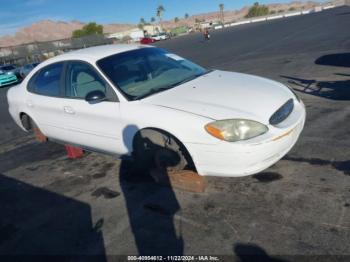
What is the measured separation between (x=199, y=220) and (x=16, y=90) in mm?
4334

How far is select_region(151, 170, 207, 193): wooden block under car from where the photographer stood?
12.1 feet

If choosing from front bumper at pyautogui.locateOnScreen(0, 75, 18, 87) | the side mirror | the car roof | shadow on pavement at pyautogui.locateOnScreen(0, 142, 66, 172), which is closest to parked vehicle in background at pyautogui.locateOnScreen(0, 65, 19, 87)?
front bumper at pyautogui.locateOnScreen(0, 75, 18, 87)

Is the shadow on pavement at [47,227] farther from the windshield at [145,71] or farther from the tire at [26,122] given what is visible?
the tire at [26,122]

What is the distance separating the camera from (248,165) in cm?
330

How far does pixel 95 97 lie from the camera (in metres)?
4.00

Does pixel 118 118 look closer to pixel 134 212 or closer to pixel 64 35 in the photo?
pixel 134 212

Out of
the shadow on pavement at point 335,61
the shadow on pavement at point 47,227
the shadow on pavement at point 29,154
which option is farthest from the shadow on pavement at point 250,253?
the shadow on pavement at point 335,61

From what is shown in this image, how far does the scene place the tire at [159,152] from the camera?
375 cm

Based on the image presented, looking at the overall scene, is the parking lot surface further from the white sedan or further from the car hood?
the car hood

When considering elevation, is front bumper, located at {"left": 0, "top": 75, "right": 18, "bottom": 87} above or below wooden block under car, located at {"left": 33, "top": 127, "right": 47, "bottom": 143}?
below

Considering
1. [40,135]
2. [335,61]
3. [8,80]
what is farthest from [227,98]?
[8,80]

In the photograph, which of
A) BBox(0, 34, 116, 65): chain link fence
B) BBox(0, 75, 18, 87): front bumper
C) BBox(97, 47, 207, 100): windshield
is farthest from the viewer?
BBox(0, 34, 116, 65): chain link fence

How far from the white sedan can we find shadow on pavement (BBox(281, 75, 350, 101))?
9.72 feet

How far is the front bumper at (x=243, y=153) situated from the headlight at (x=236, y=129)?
0.07 m
